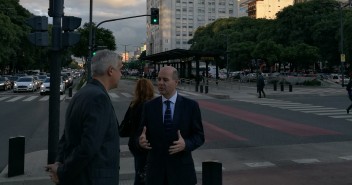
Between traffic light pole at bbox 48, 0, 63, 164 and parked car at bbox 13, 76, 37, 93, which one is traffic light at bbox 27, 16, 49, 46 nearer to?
traffic light pole at bbox 48, 0, 63, 164

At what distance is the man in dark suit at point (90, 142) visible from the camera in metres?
3.01

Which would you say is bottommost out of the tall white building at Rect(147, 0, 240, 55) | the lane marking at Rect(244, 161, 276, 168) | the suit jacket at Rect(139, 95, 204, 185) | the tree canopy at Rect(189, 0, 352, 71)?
the lane marking at Rect(244, 161, 276, 168)

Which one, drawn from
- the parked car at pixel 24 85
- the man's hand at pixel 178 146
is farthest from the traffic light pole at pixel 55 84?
the parked car at pixel 24 85

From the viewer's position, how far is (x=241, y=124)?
49.8ft

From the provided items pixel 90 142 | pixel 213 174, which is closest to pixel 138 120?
pixel 213 174

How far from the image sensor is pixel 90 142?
9.84ft

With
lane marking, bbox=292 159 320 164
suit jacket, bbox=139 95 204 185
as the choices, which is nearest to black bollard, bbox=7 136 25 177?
suit jacket, bbox=139 95 204 185

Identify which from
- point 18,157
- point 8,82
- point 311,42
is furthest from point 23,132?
point 311,42

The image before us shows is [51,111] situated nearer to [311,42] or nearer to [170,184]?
[170,184]

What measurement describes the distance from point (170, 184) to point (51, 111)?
141 inches

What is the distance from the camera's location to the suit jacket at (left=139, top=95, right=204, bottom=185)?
391cm

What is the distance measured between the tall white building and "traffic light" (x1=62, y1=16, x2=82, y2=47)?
14593 cm

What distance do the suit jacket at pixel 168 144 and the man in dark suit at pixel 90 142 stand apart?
2.53 ft

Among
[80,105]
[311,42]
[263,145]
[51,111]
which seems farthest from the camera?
[311,42]
